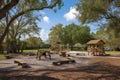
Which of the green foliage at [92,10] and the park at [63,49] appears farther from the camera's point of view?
the green foliage at [92,10]

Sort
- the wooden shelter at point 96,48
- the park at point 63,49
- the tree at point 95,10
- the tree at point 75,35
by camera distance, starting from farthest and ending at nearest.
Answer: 1. the tree at point 75,35
2. the wooden shelter at point 96,48
3. the tree at point 95,10
4. the park at point 63,49

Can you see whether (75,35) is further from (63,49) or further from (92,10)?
(92,10)

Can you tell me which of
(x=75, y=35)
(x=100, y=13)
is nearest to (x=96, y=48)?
(x=100, y=13)

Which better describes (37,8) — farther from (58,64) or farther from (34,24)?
(34,24)

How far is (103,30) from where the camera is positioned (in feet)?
90.1

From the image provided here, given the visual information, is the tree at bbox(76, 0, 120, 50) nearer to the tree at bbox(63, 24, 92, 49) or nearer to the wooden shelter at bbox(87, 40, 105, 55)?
the wooden shelter at bbox(87, 40, 105, 55)

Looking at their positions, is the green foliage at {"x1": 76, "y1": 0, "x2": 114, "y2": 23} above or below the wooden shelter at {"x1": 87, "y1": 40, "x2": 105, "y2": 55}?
above

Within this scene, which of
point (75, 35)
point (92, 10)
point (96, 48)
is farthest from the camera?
point (75, 35)

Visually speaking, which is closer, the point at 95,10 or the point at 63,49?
the point at 95,10

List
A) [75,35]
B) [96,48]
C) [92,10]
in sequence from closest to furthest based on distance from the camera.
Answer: [92,10], [96,48], [75,35]

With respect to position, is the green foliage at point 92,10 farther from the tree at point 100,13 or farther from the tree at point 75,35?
the tree at point 75,35

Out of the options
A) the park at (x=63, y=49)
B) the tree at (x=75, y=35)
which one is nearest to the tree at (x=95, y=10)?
the park at (x=63, y=49)

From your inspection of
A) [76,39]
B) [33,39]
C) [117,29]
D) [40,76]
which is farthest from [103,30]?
[76,39]

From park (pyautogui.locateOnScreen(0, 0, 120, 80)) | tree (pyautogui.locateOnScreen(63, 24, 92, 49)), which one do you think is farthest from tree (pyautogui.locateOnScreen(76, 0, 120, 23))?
tree (pyautogui.locateOnScreen(63, 24, 92, 49))
